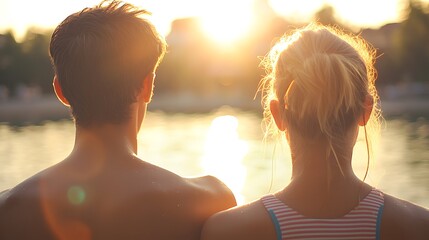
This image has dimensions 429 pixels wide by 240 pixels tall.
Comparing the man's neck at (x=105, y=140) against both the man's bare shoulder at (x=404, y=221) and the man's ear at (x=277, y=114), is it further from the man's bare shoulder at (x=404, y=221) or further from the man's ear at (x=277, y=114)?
the man's bare shoulder at (x=404, y=221)

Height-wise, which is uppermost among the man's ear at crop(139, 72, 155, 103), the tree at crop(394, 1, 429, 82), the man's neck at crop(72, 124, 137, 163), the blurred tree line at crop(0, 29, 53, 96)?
the man's ear at crop(139, 72, 155, 103)

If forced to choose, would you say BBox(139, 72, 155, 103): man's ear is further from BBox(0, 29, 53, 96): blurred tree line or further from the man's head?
BBox(0, 29, 53, 96): blurred tree line

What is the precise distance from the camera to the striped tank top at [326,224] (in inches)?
75.8

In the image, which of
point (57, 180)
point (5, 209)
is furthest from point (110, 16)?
point (5, 209)

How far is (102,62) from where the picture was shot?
202 centimetres

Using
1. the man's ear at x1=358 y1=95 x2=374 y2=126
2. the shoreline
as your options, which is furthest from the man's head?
the shoreline

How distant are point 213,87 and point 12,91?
16530 millimetres

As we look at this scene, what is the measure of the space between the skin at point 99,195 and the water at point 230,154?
18.2 feet

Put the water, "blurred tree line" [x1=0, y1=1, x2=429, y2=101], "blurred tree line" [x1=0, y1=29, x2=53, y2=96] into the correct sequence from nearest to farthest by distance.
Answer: the water < "blurred tree line" [x1=0, y1=1, x2=429, y2=101] < "blurred tree line" [x1=0, y1=29, x2=53, y2=96]

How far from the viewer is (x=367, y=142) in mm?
2102

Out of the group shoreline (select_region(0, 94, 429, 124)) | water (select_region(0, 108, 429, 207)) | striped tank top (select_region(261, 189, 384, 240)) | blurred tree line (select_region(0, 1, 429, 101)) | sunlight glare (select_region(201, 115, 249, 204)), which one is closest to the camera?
striped tank top (select_region(261, 189, 384, 240))

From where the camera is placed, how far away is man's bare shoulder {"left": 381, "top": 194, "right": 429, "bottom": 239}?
6.36 feet

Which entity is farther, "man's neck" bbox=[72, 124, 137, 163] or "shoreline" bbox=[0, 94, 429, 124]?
"shoreline" bbox=[0, 94, 429, 124]

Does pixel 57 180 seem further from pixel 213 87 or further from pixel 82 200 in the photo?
pixel 213 87
